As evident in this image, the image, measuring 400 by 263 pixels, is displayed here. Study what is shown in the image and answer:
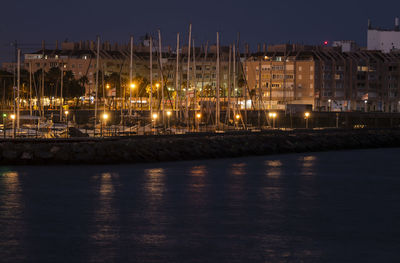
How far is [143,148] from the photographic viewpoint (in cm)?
3572

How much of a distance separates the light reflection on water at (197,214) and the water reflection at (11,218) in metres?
0.03

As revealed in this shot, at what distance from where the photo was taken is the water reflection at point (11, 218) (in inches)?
579

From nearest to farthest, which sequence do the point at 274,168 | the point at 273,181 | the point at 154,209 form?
1. the point at 154,209
2. the point at 273,181
3. the point at 274,168

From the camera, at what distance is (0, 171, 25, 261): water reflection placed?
14.7 m

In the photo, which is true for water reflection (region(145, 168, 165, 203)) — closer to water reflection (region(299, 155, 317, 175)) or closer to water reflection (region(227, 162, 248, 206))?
water reflection (region(227, 162, 248, 206))

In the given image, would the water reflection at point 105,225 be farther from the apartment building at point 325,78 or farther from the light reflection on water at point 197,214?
the apartment building at point 325,78

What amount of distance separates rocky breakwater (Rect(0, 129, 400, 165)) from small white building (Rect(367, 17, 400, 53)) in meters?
123

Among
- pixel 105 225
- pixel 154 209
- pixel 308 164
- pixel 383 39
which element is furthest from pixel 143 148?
pixel 383 39

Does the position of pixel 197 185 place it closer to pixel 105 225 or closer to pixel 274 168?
pixel 274 168

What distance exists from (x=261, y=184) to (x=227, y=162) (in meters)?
9.55

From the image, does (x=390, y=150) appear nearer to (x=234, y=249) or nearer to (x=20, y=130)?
(x=20, y=130)

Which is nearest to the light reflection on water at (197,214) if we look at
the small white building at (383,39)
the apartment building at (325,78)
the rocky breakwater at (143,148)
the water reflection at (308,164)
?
the water reflection at (308,164)

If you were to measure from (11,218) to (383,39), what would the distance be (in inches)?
6187

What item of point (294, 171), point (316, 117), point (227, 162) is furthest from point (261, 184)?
point (316, 117)
